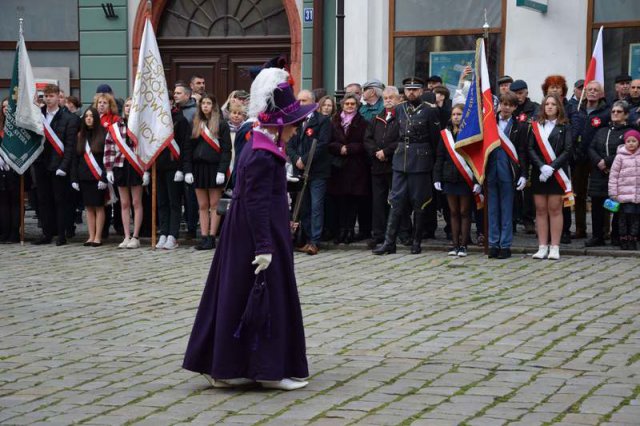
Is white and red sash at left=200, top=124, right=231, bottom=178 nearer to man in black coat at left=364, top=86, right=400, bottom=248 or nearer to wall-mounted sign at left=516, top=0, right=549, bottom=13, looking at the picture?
man in black coat at left=364, top=86, right=400, bottom=248

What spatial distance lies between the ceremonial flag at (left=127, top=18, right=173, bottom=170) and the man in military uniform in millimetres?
2815

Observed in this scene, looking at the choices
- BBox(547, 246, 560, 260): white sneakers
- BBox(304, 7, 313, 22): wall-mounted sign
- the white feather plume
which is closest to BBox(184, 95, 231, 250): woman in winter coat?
BBox(547, 246, 560, 260): white sneakers

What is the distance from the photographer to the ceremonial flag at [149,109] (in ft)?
48.9

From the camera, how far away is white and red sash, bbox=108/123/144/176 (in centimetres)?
1503

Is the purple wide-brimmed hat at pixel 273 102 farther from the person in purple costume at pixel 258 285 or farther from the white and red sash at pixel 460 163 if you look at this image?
the white and red sash at pixel 460 163

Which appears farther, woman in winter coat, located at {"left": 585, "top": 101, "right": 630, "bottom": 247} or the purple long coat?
woman in winter coat, located at {"left": 585, "top": 101, "right": 630, "bottom": 247}

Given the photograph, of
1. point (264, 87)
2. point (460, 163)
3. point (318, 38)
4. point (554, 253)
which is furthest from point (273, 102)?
point (318, 38)

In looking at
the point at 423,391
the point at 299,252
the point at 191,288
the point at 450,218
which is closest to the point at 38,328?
the point at 191,288

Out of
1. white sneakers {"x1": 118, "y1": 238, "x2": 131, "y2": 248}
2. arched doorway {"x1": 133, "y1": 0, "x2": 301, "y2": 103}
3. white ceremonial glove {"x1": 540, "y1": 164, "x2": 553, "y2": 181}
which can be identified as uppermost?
arched doorway {"x1": 133, "y1": 0, "x2": 301, "y2": 103}

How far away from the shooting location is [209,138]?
1473 cm

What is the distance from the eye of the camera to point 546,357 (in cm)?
817

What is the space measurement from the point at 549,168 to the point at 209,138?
3.95 metres

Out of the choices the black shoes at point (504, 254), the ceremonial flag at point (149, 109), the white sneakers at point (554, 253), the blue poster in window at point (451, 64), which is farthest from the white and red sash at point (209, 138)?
the blue poster in window at point (451, 64)

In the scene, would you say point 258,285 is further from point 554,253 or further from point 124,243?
point 124,243
